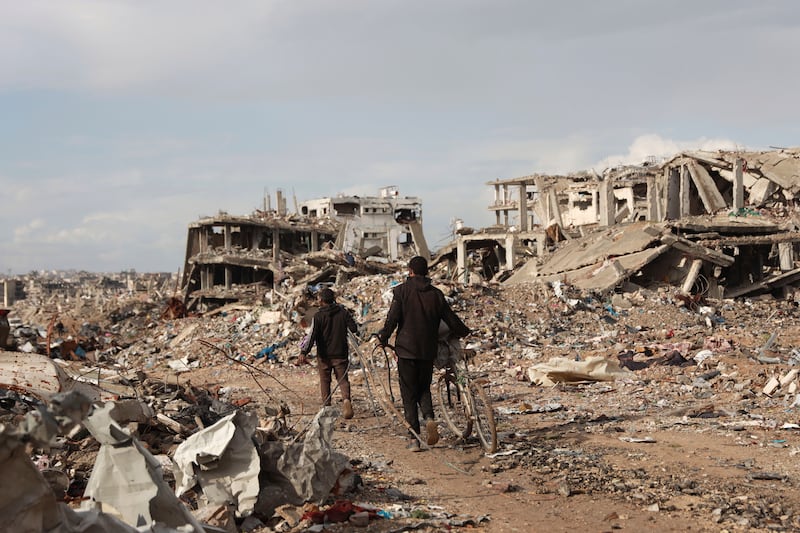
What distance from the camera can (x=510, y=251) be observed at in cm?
2759

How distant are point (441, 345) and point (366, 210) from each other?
47800 mm

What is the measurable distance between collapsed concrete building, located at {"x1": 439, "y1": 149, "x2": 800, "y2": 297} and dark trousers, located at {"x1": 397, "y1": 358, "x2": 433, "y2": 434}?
496 inches

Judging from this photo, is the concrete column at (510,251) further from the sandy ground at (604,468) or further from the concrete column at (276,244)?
the sandy ground at (604,468)

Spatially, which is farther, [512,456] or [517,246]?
[517,246]

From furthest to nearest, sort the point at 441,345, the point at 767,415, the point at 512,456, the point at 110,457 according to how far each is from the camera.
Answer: the point at 767,415 → the point at 441,345 → the point at 512,456 → the point at 110,457

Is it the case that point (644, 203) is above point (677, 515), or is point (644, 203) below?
above

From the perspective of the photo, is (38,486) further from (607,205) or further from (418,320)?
(607,205)

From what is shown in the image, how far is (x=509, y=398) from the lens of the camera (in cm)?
1027

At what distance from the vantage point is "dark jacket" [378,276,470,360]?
675cm

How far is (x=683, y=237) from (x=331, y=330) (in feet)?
46.3

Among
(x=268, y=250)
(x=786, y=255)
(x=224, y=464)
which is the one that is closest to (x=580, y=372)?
(x=224, y=464)

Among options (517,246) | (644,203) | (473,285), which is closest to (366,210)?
(644,203)

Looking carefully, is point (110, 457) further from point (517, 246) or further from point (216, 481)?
point (517, 246)

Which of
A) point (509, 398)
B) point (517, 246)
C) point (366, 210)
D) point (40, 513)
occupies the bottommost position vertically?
point (509, 398)
